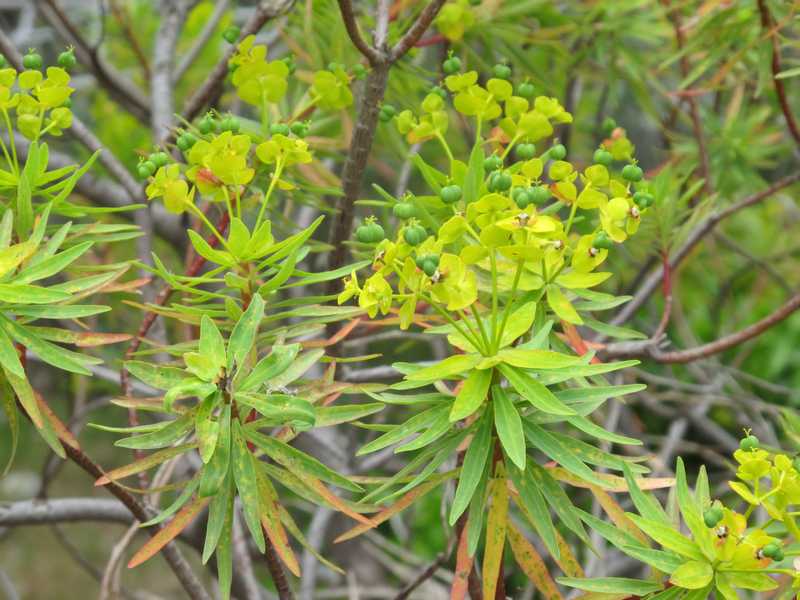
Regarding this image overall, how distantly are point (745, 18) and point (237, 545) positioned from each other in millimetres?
1049

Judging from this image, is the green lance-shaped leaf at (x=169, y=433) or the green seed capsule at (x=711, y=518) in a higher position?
the green lance-shaped leaf at (x=169, y=433)

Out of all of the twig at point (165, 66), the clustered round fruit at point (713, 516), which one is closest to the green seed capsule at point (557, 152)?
the clustered round fruit at point (713, 516)

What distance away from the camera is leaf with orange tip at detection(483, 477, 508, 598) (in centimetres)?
87

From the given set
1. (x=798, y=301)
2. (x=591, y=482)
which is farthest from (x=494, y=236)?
(x=798, y=301)

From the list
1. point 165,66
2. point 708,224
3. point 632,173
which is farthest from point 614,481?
point 165,66

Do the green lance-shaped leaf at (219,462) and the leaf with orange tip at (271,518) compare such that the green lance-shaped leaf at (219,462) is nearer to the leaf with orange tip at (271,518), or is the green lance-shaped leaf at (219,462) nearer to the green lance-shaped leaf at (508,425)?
the leaf with orange tip at (271,518)

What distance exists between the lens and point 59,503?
1.49m

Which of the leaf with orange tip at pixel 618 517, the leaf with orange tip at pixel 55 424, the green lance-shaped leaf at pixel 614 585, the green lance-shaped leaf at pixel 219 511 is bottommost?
the green lance-shaped leaf at pixel 614 585

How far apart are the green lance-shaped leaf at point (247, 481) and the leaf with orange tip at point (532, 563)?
9.1 inches

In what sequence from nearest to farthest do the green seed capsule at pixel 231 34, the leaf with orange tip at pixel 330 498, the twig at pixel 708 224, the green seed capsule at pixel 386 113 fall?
the leaf with orange tip at pixel 330 498
the green seed capsule at pixel 386 113
the green seed capsule at pixel 231 34
the twig at pixel 708 224

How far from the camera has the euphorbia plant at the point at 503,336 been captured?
774mm

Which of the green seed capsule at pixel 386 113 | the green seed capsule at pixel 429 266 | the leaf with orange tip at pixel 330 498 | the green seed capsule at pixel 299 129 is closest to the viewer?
the green seed capsule at pixel 429 266

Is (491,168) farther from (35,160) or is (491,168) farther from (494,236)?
(35,160)

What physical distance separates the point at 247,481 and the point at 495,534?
0.22 meters
